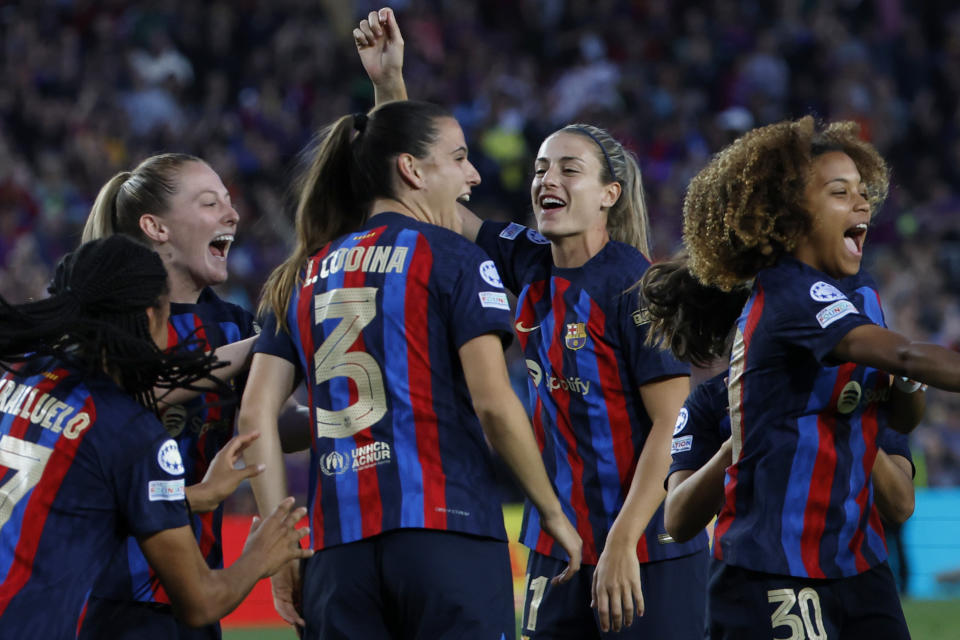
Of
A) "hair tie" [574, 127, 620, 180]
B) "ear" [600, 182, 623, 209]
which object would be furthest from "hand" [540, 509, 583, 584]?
A: "hair tie" [574, 127, 620, 180]

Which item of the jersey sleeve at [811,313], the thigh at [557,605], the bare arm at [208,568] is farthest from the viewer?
the thigh at [557,605]

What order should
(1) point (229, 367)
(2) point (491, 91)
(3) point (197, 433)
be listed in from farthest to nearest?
(2) point (491, 91), (3) point (197, 433), (1) point (229, 367)

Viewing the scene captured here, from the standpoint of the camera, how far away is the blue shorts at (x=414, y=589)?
3680 mm

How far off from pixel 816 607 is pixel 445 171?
5.78 feet

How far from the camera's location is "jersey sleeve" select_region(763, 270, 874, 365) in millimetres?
3631

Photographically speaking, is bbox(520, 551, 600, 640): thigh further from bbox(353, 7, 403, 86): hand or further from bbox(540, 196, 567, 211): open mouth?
bbox(353, 7, 403, 86): hand

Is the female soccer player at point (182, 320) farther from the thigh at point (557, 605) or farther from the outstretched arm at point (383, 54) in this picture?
the thigh at point (557, 605)

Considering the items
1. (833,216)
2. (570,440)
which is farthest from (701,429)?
(833,216)

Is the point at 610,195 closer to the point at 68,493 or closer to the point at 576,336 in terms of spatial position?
the point at 576,336

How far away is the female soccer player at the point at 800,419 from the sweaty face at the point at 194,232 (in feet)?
6.81

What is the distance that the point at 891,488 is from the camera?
4.10 m

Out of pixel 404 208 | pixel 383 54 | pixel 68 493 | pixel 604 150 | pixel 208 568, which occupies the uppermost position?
pixel 383 54

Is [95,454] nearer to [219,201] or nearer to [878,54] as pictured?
[219,201]

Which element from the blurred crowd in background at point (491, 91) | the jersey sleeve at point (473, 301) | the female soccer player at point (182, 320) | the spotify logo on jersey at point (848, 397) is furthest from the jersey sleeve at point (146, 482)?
the blurred crowd in background at point (491, 91)
